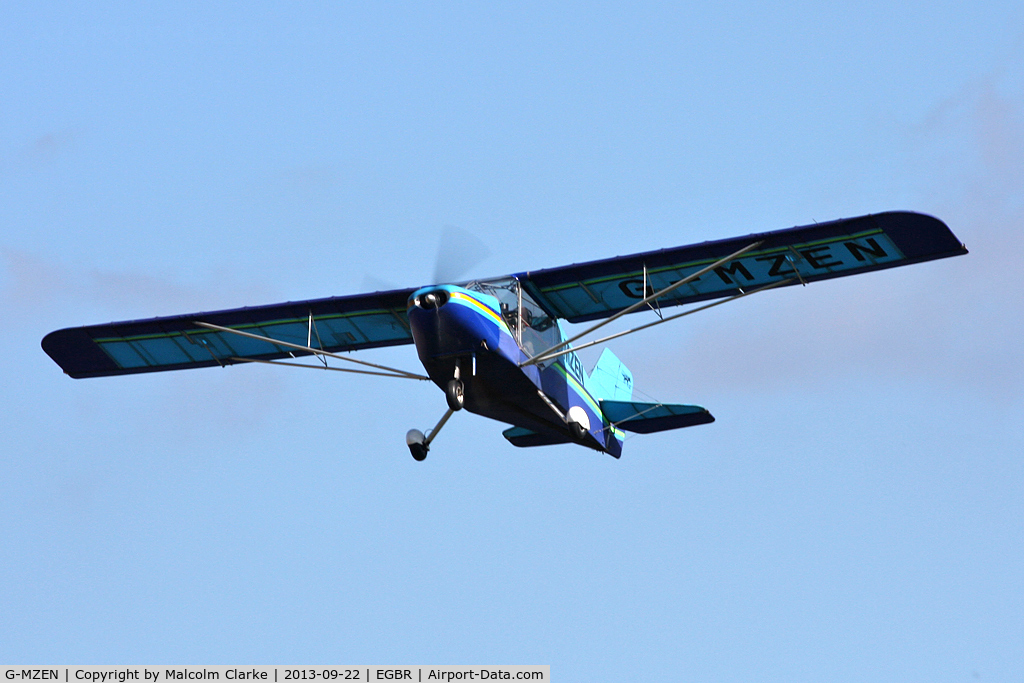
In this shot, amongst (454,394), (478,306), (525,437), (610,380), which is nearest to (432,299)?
(478,306)

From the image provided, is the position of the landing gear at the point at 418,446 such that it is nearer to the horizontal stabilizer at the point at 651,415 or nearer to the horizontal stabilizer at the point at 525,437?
the horizontal stabilizer at the point at 525,437

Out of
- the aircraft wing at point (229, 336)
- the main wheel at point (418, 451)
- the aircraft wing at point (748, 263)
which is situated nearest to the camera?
the aircraft wing at point (748, 263)

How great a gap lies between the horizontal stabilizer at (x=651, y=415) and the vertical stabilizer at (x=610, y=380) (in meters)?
0.39

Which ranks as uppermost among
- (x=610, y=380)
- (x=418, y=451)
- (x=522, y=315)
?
(x=610, y=380)

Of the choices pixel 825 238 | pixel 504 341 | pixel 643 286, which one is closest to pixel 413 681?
pixel 504 341

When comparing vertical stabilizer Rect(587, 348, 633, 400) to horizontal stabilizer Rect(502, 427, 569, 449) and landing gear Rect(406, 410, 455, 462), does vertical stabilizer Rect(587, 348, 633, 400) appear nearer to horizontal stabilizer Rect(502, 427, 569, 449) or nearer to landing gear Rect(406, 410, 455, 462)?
horizontal stabilizer Rect(502, 427, 569, 449)

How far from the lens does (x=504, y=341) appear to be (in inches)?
988

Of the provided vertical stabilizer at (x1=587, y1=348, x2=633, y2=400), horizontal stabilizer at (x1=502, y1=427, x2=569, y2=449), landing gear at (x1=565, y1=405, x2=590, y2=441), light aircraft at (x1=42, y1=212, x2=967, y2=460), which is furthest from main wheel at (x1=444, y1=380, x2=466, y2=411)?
vertical stabilizer at (x1=587, y1=348, x2=633, y2=400)

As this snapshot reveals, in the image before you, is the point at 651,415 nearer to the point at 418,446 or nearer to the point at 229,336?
the point at 418,446

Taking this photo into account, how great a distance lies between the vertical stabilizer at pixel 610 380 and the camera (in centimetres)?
2889

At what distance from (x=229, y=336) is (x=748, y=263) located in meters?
8.85

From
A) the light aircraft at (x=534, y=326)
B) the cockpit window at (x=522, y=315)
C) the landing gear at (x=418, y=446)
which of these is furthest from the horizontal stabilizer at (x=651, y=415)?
the landing gear at (x=418, y=446)

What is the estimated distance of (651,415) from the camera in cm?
→ 2794

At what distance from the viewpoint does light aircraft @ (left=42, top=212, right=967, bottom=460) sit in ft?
81.6
